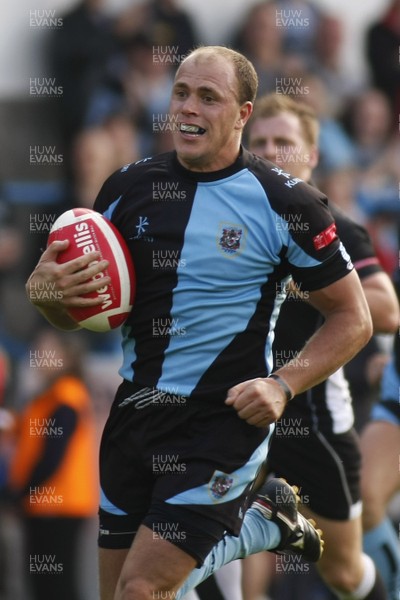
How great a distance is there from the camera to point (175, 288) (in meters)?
5.18

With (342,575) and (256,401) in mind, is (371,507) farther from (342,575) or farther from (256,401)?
(256,401)

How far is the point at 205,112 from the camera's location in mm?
5168

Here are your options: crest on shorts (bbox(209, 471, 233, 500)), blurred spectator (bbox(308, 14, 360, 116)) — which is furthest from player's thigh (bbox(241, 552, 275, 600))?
blurred spectator (bbox(308, 14, 360, 116))

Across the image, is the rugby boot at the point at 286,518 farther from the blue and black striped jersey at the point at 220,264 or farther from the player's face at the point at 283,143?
the player's face at the point at 283,143

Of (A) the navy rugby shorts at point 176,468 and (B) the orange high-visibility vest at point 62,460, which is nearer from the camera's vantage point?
(A) the navy rugby shorts at point 176,468

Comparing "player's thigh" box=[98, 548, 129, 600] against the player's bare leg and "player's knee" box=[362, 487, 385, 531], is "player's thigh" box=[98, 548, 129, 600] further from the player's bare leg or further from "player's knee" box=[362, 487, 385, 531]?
"player's knee" box=[362, 487, 385, 531]

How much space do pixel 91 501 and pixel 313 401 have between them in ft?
10.1

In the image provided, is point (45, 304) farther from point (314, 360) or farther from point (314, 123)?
point (314, 123)

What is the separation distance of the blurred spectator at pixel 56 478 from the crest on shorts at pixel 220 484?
13.2ft

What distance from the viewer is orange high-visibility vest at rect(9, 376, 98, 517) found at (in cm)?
892

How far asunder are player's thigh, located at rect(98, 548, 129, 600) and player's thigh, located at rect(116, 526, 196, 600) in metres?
0.34

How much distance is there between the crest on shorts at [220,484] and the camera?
502 centimetres

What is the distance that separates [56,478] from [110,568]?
3.72 meters

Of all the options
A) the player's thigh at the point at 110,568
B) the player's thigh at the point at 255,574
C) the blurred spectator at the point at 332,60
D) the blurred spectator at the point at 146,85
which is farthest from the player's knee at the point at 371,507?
the blurred spectator at the point at 332,60
